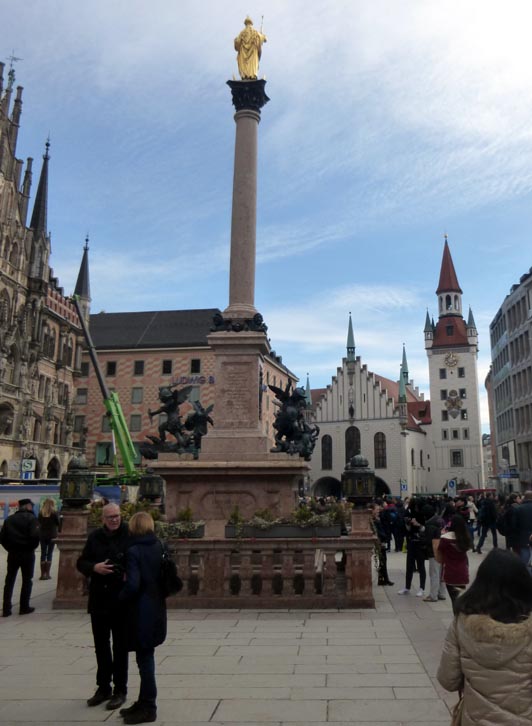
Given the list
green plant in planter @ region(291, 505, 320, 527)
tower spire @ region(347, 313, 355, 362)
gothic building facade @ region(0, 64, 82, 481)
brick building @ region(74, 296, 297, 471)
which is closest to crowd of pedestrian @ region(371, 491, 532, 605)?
green plant in planter @ region(291, 505, 320, 527)

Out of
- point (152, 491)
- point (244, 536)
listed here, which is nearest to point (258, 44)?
point (152, 491)

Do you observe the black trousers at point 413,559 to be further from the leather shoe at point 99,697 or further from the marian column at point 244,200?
the leather shoe at point 99,697

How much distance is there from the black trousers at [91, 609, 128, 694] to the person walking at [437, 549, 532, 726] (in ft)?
11.6

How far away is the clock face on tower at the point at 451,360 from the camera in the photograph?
91.6 metres

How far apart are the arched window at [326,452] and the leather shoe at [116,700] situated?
79.0 m

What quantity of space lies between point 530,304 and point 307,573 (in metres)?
42.1

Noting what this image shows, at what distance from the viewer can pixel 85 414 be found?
217 ft

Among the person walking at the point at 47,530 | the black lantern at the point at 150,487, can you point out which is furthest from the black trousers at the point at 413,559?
the person walking at the point at 47,530

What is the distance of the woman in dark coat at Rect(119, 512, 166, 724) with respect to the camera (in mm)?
5312

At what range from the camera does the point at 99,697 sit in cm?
579

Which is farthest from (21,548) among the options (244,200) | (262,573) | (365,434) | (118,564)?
(365,434)

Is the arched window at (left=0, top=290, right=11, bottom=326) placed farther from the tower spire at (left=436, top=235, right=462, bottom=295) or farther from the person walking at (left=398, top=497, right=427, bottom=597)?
the tower spire at (left=436, top=235, right=462, bottom=295)

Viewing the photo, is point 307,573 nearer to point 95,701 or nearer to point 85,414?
point 95,701

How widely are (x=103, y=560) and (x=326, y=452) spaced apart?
79.5 metres
